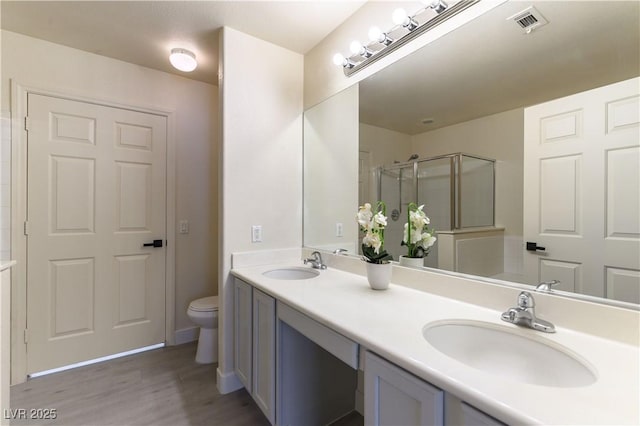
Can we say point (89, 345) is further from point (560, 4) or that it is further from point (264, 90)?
point (560, 4)

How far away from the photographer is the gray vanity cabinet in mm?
1355

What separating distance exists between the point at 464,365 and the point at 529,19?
4.07 ft

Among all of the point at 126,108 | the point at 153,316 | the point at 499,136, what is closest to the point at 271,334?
the point at 499,136

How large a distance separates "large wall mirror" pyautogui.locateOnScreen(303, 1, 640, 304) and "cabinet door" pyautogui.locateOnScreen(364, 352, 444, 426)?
63cm

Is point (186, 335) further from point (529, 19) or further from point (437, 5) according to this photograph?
point (529, 19)

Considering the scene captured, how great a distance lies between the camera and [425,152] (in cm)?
140

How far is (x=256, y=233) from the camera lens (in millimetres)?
1969

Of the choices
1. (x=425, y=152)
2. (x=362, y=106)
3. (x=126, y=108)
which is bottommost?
(x=425, y=152)

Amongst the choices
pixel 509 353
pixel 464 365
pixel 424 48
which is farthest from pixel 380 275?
pixel 424 48

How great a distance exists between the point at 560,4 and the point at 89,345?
132 inches

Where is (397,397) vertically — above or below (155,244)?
below

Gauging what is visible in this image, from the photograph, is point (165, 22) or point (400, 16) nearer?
point (400, 16)

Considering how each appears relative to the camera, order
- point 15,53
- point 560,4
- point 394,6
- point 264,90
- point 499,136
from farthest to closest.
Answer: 1. point 264,90
2. point 15,53
3. point 394,6
4. point 499,136
5. point 560,4

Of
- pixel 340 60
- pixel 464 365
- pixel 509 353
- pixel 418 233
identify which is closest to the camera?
pixel 464 365
